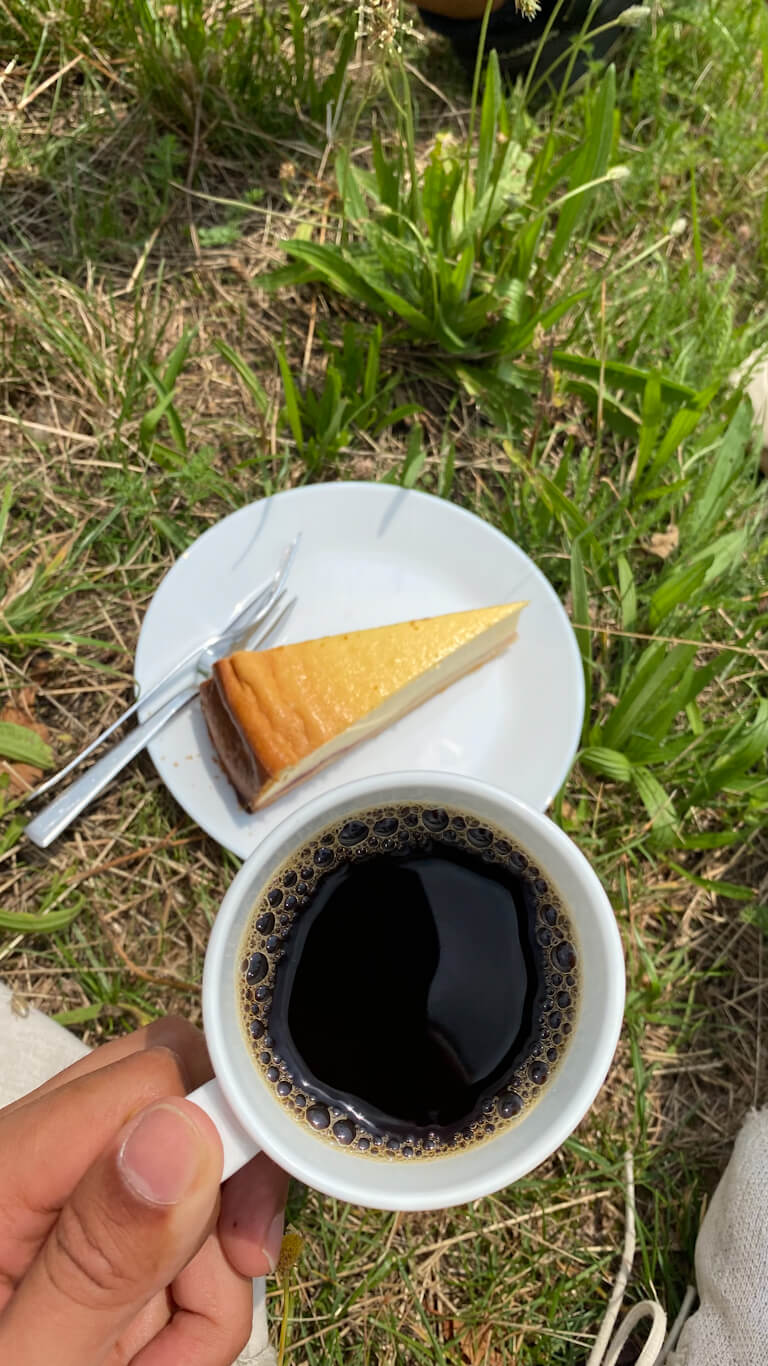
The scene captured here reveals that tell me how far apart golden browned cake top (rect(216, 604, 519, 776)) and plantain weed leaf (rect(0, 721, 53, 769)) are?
352 millimetres

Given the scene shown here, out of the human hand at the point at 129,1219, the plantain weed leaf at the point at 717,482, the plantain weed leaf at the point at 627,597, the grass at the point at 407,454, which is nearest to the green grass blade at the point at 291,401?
the grass at the point at 407,454

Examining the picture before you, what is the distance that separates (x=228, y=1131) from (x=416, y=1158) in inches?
8.1

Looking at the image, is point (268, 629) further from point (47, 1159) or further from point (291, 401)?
point (47, 1159)

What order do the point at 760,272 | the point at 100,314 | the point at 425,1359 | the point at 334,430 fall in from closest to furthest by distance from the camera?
the point at 425,1359
the point at 334,430
the point at 100,314
the point at 760,272

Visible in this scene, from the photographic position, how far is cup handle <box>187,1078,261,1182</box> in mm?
749

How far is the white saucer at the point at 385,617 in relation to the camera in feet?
4.22

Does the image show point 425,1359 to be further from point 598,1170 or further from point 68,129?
point 68,129

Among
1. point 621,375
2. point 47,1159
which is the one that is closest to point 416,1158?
point 47,1159

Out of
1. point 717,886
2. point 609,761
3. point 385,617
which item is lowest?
point 717,886

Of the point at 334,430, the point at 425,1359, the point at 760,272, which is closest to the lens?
the point at 425,1359

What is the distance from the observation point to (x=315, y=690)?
1248mm

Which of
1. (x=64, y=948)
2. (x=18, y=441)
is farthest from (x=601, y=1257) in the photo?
(x=18, y=441)

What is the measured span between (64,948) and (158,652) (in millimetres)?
487

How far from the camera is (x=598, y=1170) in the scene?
1341mm
